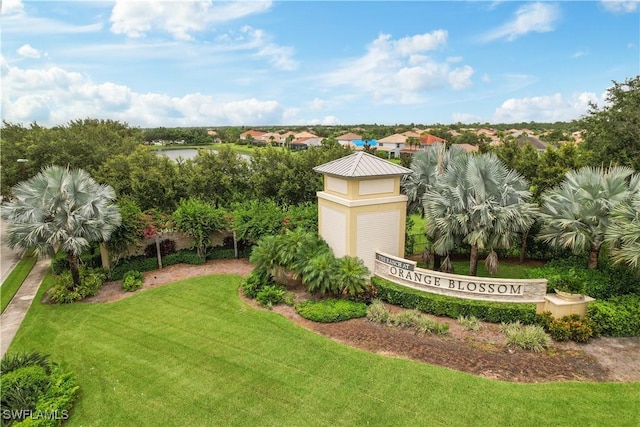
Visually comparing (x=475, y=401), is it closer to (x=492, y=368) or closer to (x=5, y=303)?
(x=492, y=368)

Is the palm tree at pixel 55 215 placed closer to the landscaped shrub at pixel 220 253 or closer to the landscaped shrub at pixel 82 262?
the landscaped shrub at pixel 82 262

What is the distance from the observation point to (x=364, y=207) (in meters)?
15.3

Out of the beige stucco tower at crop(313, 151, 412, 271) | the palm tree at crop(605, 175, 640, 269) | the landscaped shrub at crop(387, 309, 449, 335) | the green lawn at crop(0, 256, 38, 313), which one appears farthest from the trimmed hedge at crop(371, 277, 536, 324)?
the green lawn at crop(0, 256, 38, 313)

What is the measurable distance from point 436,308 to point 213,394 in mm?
8116

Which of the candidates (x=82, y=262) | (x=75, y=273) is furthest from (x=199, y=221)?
(x=82, y=262)

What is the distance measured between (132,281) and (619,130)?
85.6ft

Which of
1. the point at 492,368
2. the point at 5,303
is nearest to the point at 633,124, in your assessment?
the point at 492,368

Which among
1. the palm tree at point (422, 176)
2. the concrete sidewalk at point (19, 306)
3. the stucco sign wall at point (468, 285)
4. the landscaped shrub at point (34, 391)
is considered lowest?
the concrete sidewalk at point (19, 306)

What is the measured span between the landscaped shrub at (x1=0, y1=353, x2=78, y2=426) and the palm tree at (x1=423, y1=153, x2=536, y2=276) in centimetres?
1315

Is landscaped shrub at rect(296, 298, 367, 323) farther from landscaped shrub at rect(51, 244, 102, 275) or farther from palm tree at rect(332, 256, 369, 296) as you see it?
landscaped shrub at rect(51, 244, 102, 275)

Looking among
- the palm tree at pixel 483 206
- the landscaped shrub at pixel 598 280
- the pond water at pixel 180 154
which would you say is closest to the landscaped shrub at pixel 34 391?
the palm tree at pixel 483 206

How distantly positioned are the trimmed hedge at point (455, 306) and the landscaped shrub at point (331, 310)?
1.32m

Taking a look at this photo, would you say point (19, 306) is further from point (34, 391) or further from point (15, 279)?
point (34, 391)

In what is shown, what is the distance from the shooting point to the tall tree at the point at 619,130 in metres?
19.6
